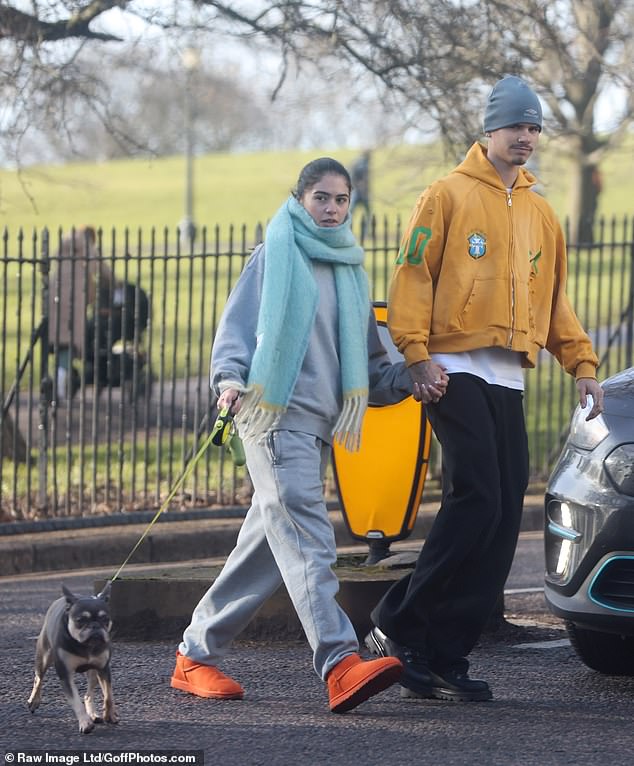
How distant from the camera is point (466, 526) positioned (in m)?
4.80

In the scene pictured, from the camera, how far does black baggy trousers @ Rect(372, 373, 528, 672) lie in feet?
15.8

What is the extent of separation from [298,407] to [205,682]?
977 millimetres

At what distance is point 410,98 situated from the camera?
1060 centimetres

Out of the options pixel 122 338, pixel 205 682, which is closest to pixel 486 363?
pixel 205 682

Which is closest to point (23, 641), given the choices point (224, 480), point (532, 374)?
point (224, 480)

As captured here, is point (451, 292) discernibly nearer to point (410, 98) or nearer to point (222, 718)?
point (222, 718)

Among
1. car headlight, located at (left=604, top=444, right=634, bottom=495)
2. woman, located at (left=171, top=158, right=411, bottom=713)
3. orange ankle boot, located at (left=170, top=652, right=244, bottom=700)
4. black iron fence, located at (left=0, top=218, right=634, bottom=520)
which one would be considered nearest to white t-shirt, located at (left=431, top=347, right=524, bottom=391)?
woman, located at (left=171, top=158, right=411, bottom=713)

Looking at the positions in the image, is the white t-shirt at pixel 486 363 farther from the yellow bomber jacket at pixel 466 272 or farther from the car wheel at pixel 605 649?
the car wheel at pixel 605 649

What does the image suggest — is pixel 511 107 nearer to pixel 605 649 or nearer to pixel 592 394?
pixel 592 394

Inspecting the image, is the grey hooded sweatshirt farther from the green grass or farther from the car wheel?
the green grass

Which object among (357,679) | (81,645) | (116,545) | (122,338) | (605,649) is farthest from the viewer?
(122,338)

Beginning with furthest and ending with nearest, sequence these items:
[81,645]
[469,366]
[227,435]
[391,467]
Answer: [391,467] < [469,366] < [227,435] < [81,645]

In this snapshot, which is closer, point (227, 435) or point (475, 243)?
point (227, 435)

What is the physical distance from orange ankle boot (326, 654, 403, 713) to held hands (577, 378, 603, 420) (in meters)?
1.13
